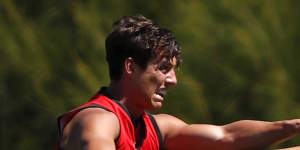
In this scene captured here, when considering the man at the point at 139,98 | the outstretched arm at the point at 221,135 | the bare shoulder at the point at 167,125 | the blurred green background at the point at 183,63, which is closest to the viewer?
the man at the point at 139,98

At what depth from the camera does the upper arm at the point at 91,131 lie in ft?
4.54

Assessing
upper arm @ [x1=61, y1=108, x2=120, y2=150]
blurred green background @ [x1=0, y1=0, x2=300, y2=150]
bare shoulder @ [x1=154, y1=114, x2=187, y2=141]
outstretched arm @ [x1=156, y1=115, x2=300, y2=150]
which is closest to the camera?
upper arm @ [x1=61, y1=108, x2=120, y2=150]

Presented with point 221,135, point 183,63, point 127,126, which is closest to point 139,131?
point 127,126

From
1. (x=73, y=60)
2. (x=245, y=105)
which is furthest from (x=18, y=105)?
(x=245, y=105)

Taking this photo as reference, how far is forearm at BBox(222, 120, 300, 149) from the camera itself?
1622 millimetres

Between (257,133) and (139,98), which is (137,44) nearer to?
(139,98)

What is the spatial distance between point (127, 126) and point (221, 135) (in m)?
0.30

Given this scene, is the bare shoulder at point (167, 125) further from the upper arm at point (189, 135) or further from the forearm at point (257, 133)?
the forearm at point (257, 133)

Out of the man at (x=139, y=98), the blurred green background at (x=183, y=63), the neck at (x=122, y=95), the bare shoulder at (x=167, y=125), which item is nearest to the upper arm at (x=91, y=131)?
the man at (x=139, y=98)

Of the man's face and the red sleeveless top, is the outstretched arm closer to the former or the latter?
the red sleeveless top

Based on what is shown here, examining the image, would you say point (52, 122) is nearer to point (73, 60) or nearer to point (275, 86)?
point (73, 60)

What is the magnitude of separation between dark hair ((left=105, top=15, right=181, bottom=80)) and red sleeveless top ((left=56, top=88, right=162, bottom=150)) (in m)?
0.08

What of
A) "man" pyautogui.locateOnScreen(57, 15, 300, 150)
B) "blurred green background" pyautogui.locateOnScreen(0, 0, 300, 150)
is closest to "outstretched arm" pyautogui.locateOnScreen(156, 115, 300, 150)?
"man" pyautogui.locateOnScreen(57, 15, 300, 150)

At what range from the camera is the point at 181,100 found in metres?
2.61
